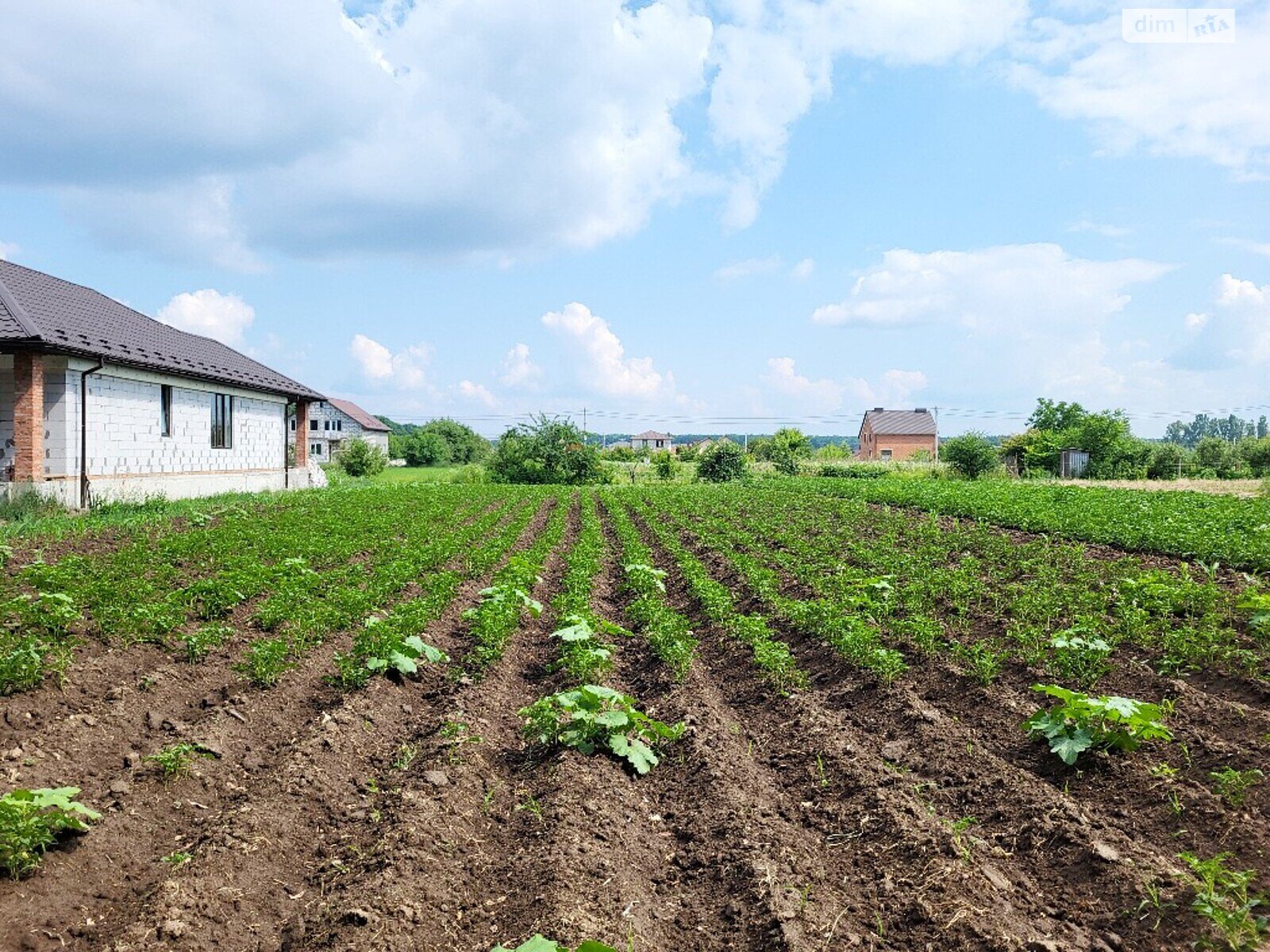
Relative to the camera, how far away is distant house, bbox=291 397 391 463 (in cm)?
8038

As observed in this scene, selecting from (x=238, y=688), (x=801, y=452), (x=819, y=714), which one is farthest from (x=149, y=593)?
(x=801, y=452)

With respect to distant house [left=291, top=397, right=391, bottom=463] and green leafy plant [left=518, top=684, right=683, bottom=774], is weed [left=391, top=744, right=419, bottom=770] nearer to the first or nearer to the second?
green leafy plant [left=518, top=684, right=683, bottom=774]

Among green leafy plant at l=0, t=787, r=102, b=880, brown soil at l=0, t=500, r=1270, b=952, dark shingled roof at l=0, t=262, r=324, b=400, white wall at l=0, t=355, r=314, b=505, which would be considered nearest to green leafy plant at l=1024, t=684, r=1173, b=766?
brown soil at l=0, t=500, r=1270, b=952

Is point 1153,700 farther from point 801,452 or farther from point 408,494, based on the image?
point 801,452

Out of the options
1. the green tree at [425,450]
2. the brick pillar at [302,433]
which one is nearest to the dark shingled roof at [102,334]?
the brick pillar at [302,433]

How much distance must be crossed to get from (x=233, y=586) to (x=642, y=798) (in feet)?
22.0

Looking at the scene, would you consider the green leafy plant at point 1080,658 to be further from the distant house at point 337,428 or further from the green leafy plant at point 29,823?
the distant house at point 337,428

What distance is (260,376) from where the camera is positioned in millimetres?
29859

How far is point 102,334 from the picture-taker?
21.0 metres

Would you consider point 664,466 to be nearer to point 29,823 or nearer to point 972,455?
point 972,455

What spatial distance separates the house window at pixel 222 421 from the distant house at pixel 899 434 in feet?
234

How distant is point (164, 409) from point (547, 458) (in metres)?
25.5

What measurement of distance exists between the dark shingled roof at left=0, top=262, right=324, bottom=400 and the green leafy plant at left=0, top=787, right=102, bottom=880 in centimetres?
1668

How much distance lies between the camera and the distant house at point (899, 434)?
86.2 metres
